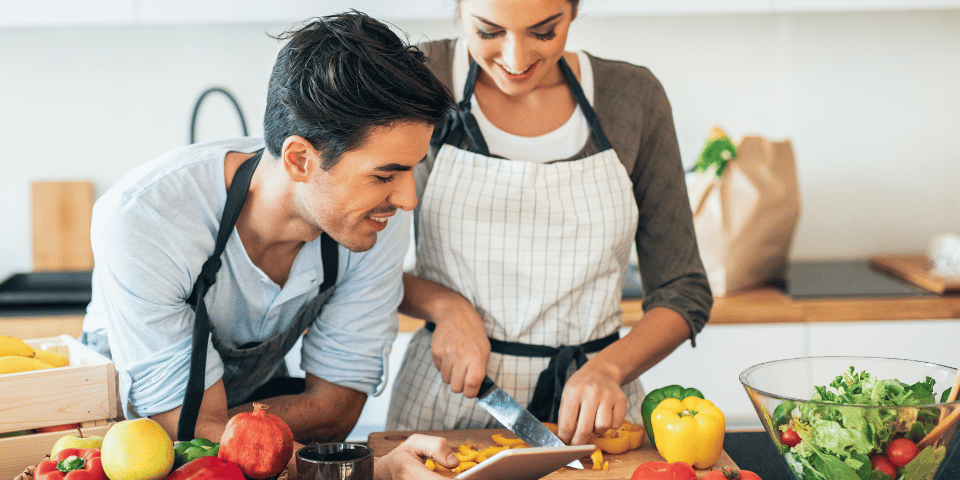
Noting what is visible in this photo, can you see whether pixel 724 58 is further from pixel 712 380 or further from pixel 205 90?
pixel 205 90

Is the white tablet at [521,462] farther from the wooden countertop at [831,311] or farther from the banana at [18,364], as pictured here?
the wooden countertop at [831,311]

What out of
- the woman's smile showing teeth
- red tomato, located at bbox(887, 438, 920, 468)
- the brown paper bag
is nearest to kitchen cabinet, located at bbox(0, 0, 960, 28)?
the brown paper bag

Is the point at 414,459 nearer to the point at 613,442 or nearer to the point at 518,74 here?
the point at 613,442

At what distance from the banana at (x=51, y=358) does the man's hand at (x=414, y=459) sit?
47 centimetres

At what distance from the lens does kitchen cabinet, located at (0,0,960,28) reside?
2186 mm

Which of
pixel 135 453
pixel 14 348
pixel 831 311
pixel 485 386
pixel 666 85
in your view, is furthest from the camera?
pixel 666 85

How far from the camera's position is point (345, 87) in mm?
1060

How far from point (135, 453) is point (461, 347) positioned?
521 mm

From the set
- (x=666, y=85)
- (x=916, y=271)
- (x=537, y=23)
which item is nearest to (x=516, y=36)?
(x=537, y=23)

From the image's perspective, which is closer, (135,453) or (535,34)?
(135,453)

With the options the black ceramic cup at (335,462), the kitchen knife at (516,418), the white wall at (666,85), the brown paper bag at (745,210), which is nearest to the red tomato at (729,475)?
the kitchen knife at (516,418)

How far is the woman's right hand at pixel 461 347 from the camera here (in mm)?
1210

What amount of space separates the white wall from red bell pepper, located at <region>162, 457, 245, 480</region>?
73.3 inches

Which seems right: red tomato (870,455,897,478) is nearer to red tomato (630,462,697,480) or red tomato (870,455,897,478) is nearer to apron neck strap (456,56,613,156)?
red tomato (630,462,697,480)
